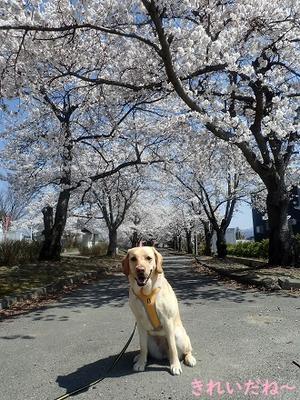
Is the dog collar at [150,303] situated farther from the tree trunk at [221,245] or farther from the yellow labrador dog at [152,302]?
the tree trunk at [221,245]

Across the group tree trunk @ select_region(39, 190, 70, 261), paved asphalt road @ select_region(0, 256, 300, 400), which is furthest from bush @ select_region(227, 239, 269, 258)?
paved asphalt road @ select_region(0, 256, 300, 400)

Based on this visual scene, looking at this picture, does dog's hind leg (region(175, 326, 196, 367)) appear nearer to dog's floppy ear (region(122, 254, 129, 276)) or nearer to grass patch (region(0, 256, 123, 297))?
dog's floppy ear (region(122, 254, 129, 276))

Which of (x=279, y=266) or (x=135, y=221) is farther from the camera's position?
(x=135, y=221)

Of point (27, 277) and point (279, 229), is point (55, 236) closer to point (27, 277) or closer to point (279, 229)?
point (27, 277)

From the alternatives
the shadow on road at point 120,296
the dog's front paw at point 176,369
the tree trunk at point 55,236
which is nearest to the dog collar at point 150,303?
the dog's front paw at point 176,369

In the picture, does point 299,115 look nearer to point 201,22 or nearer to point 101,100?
point 201,22

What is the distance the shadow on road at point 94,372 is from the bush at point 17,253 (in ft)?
47.2

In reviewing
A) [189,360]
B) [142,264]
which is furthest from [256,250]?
[142,264]

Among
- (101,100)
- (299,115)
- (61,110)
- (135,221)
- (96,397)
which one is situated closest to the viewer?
(96,397)

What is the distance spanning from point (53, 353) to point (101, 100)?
12578 mm

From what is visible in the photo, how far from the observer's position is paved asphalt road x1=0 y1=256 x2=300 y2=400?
13.1ft

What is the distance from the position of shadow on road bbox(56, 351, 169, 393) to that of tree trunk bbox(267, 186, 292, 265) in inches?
396

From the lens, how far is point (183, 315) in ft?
25.5

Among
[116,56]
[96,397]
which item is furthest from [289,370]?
[116,56]
